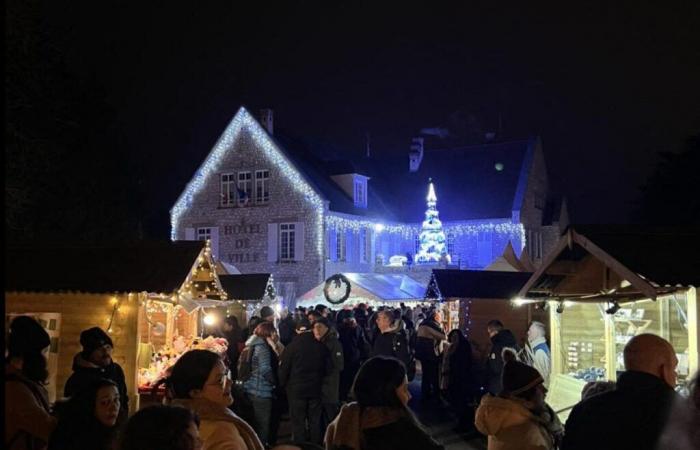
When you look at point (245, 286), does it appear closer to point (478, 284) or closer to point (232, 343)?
point (478, 284)

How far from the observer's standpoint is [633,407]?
399cm

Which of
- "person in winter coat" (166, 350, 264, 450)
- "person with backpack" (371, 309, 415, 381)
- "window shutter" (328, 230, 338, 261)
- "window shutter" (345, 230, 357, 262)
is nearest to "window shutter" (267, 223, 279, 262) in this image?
"window shutter" (328, 230, 338, 261)

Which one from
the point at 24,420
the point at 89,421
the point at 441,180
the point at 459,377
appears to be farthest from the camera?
the point at 441,180

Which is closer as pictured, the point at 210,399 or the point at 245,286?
the point at 210,399

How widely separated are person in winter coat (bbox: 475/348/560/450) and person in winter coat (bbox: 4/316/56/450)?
283 cm

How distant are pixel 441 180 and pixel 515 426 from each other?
1323 inches

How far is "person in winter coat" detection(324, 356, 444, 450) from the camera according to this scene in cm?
400

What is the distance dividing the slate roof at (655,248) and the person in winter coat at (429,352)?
22.6 ft

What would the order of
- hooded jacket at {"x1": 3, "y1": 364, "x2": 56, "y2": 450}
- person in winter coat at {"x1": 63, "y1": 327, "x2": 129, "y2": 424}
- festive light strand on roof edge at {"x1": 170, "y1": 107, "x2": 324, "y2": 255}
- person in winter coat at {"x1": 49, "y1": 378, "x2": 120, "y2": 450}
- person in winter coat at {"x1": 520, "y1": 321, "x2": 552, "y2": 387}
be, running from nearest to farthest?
person in winter coat at {"x1": 49, "y1": 378, "x2": 120, "y2": 450} < hooded jacket at {"x1": 3, "y1": 364, "x2": 56, "y2": 450} < person in winter coat at {"x1": 63, "y1": 327, "x2": 129, "y2": 424} < person in winter coat at {"x1": 520, "y1": 321, "x2": 552, "y2": 387} < festive light strand on roof edge at {"x1": 170, "y1": 107, "x2": 324, "y2": 255}

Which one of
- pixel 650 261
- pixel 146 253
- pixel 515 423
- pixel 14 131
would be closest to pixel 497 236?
pixel 14 131

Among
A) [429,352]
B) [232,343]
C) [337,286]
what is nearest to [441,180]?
[337,286]

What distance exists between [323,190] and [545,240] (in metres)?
11.4

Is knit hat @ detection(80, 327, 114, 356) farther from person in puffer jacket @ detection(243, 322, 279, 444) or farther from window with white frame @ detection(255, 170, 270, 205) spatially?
window with white frame @ detection(255, 170, 270, 205)

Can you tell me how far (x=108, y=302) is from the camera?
39.3 ft
